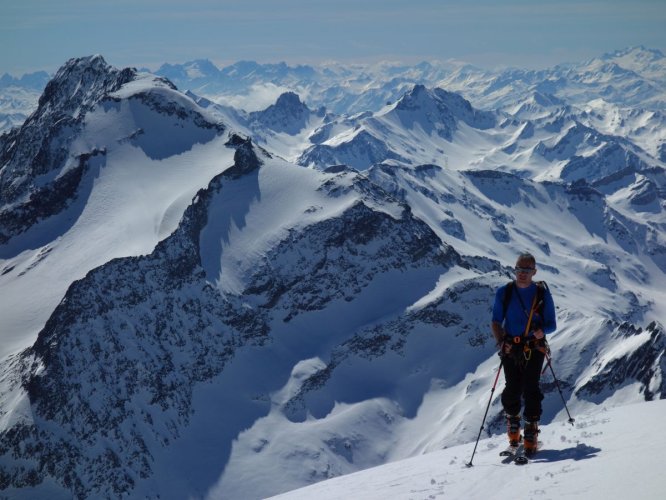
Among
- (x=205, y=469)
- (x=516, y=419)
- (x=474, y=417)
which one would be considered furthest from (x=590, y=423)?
(x=205, y=469)

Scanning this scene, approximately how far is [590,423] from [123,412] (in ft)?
573

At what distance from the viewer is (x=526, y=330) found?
70.2 feet

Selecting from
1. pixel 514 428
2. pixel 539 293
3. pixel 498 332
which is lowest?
pixel 514 428

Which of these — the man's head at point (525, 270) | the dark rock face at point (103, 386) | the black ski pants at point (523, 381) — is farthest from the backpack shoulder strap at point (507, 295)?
the dark rock face at point (103, 386)

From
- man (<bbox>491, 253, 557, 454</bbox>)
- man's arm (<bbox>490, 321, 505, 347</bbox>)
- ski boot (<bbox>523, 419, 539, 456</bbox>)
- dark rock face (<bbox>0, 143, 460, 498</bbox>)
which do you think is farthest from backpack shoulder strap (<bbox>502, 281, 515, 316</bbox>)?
dark rock face (<bbox>0, 143, 460, 498</bbox>)

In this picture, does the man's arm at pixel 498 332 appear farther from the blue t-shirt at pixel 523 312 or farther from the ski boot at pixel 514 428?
the ski boot at pixel 514 428

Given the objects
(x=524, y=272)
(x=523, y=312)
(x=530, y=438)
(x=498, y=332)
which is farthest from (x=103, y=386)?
(x=524, y=272)

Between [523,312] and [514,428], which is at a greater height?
[523,312]

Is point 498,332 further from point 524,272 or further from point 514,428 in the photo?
point 514,428

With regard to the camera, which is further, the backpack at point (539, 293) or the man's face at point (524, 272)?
the backpack at point (539, 293)

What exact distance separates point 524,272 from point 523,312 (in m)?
1.35

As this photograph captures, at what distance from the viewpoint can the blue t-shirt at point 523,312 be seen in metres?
21.4

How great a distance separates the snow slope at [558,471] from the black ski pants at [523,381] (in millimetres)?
1532

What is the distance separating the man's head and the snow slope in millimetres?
5451
